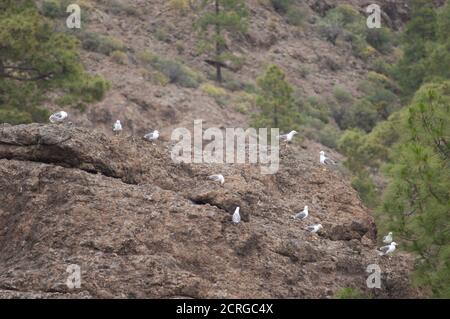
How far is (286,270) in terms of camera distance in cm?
1498

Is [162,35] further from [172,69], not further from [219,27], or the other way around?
[172,69]

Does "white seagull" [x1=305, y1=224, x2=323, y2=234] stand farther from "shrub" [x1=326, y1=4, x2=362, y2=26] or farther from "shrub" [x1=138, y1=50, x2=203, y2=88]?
"shrub" [x1=326, y1=4, x2=362, y2=26]

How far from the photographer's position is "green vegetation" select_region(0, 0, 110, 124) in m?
25.6

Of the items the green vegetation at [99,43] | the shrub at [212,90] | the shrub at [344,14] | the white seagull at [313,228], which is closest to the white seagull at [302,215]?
the white seagull at [313,228]

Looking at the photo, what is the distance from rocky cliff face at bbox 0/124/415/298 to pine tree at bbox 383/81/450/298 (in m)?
0.63

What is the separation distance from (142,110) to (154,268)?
78.1 ft

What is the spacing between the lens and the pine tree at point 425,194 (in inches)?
612

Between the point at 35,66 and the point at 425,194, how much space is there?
45.5 ft

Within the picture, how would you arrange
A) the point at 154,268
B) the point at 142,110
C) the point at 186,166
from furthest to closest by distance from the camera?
1. the point at 142,110
2. the point at 186,166
3. the point at 154,268

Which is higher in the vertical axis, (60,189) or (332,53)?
(60,189)

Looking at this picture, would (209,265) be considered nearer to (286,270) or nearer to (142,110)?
(286,270)

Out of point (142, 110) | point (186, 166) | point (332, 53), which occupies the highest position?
point (186, 166)
